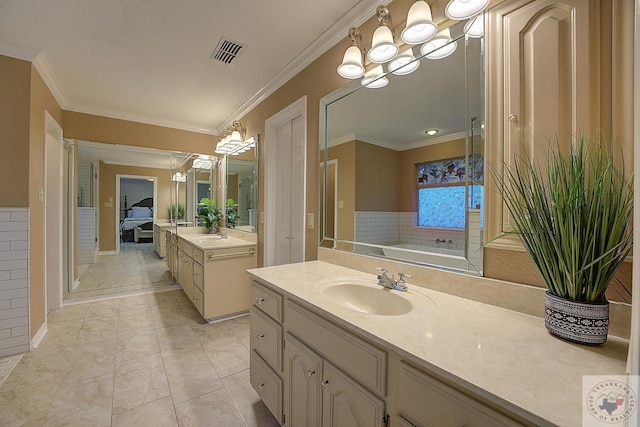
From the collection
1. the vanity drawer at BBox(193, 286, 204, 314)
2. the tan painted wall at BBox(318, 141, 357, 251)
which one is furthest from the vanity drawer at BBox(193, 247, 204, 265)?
the tan painted wall at BBox(318, 141, 357, 251)

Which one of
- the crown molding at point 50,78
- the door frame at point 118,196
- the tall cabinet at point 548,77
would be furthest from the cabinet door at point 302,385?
the door frame at point 118,196

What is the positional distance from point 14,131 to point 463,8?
10.3 ft

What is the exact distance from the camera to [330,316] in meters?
0.95

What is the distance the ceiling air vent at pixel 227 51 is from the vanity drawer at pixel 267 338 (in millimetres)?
1929

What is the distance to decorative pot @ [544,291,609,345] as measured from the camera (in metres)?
→ 0.70

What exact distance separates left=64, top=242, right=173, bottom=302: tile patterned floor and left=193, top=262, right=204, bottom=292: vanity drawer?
1.40 metres

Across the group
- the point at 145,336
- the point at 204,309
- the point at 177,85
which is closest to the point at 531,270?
the point at 204,309

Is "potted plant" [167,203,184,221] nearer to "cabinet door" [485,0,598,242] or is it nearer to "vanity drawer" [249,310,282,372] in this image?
"vanity drawer" [249,310,282,372]

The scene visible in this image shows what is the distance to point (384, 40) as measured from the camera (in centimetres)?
132

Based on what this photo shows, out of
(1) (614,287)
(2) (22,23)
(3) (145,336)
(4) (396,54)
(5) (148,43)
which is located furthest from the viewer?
(3) (145,336)

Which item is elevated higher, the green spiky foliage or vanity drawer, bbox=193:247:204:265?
the green spiky foliage

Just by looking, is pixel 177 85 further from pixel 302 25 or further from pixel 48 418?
pixel 48 418

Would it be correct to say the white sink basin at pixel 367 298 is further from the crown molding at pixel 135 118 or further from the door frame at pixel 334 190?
the crown molding at pixel 135 118

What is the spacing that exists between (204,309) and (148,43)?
2.35 metres
